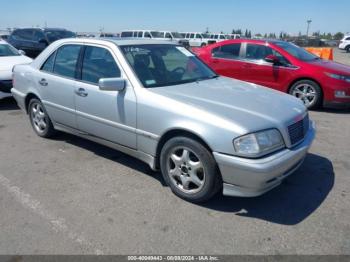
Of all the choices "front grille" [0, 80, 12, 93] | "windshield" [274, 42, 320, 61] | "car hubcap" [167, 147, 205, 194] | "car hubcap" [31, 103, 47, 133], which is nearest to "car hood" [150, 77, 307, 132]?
"car hubcap" [167, 147, 205, 194]

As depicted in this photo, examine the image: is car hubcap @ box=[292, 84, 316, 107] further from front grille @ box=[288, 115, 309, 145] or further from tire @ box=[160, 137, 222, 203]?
tire @ box=[160, 137, 222, 203]

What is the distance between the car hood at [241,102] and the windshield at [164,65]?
18 centimetres

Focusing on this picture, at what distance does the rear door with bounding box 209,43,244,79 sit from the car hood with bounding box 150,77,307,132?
4093 millimetres

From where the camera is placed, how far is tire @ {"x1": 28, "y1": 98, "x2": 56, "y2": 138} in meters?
5.26

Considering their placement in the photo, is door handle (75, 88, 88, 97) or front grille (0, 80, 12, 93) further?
front grille (0, 80, 12, 93)

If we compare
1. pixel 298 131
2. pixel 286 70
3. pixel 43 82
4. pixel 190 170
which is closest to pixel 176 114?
pixel 190 170

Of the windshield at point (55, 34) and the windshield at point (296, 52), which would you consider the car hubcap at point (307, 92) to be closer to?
the windshield at point (296, 52)

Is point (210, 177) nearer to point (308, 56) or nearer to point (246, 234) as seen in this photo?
point (246, 234)

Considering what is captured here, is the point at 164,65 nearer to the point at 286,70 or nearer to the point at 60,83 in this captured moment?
the point at 60,83

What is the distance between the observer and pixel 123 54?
399cm

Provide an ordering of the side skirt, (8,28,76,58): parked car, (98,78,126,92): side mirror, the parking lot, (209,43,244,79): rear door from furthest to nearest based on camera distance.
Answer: (8,28,76,58): parked car, (209,43,244,79): rear door, the side skirt, (98,78,126,92): side mirror, the parking lot

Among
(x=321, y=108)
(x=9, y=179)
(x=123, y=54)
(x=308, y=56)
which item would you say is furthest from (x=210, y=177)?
(x=308, y=56)

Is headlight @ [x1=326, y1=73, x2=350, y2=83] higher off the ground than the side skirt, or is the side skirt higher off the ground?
headlight @ [x1=326, y1=73, x2=350, y2=83]

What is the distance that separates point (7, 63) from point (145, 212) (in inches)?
256
